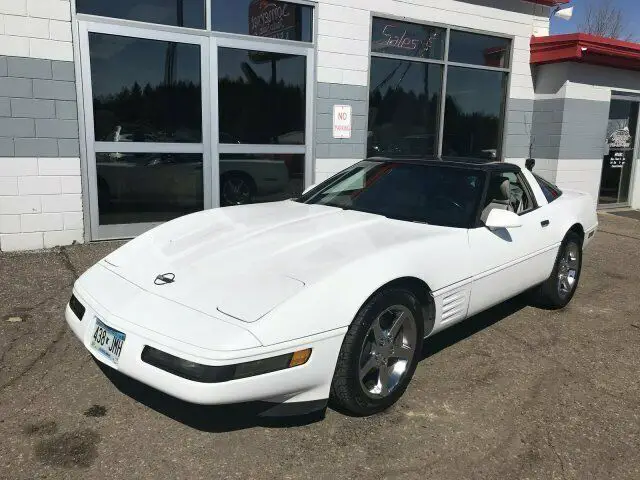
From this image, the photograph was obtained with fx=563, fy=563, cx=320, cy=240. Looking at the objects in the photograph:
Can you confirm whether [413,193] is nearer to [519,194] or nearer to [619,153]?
[519,194]

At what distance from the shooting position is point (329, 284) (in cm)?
275

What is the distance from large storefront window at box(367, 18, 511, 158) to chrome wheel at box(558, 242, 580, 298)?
4292mm

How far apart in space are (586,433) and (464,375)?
0.82m

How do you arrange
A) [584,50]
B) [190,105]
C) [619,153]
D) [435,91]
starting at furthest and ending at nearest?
[619,153] → [584,50] → [435,91] → [190,105]

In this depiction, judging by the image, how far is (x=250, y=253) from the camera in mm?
3172

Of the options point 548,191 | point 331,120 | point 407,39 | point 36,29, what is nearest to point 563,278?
point 548,191

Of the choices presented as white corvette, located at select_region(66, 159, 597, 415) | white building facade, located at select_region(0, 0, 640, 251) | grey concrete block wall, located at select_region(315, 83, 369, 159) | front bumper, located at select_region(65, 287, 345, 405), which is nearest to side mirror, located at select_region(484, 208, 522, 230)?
white corvette, located at select_region(66, 159, 597, 415)

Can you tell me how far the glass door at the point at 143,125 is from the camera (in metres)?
6.63

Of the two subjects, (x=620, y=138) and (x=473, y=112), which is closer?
(x=473, y=112)

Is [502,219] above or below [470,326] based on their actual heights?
above

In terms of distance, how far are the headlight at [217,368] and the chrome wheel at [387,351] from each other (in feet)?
1.49

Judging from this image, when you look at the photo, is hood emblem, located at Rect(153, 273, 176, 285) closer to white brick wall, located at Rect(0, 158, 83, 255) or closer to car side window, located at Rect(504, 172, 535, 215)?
car side window, located at Rect(504, 172, 535, 215)

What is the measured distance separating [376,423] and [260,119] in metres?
5.61

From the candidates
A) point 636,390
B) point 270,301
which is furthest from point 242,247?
point 636,390
